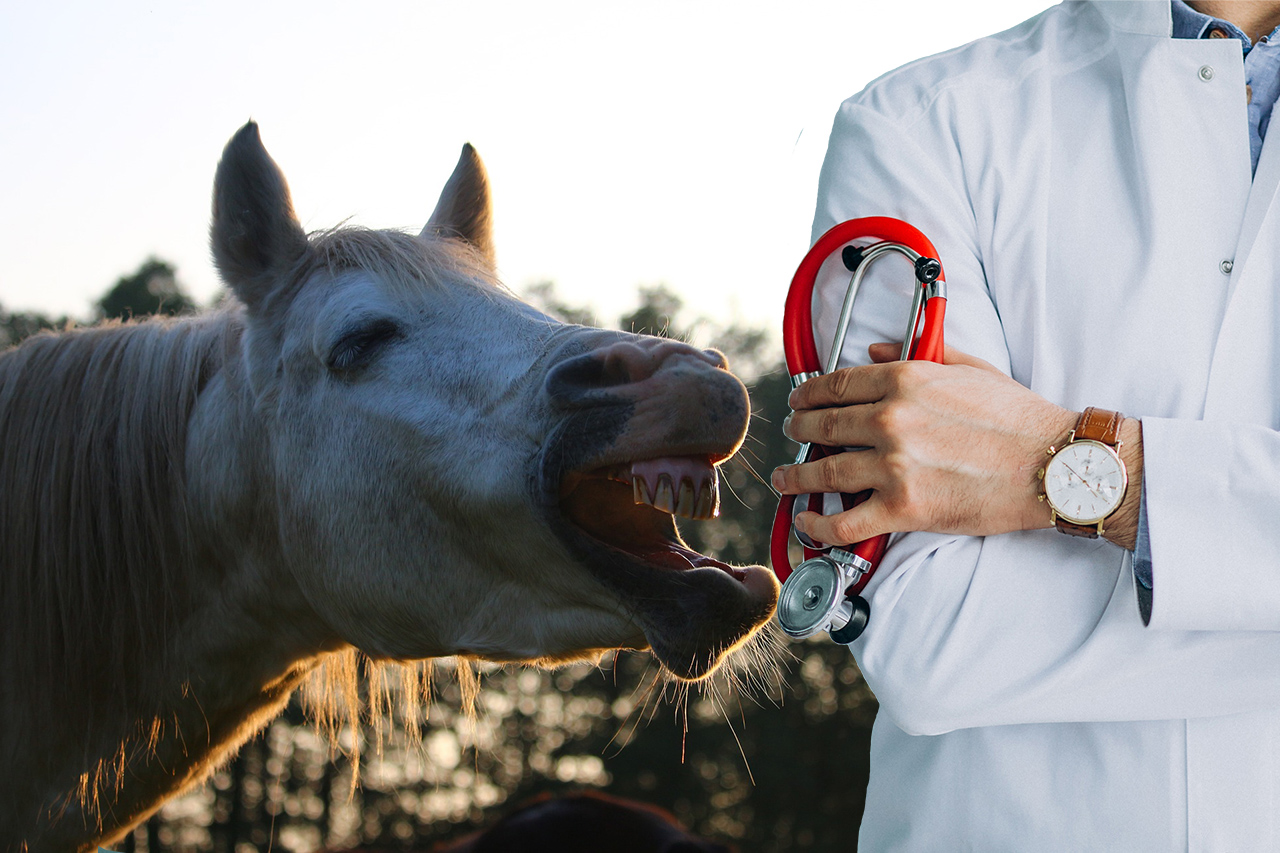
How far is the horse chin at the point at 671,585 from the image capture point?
148 cm

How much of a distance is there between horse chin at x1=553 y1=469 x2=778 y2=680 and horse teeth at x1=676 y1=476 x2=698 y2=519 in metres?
0.12

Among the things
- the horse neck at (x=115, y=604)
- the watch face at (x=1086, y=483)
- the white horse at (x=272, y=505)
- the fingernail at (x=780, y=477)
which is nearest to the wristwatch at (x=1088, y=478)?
the watch face at (x=1086, y=483)

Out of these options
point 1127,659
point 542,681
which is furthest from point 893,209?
point 542,681

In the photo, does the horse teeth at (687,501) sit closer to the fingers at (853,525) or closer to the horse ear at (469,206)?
the fingers at (853,525)

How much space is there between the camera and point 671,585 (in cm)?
152

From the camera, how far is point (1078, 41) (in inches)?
59.1

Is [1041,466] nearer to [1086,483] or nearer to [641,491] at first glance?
[1086,483]

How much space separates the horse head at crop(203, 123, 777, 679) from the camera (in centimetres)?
150

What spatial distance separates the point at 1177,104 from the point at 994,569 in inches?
30.1

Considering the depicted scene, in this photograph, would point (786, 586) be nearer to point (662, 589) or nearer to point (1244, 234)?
point (662, 589)

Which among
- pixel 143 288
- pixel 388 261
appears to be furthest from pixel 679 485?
pixel 143 288

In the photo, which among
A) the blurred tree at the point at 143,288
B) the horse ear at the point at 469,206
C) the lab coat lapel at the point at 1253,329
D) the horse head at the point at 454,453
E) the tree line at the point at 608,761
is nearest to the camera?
the lab coat lapel at the point at 1253,329

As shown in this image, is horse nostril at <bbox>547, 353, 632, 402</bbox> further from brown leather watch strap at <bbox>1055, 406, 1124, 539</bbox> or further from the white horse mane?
brown leather watch strap at <bbox>1055, 406, 1124, 539</bbox>

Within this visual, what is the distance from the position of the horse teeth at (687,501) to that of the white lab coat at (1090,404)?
301mm
